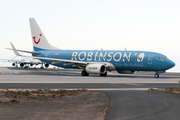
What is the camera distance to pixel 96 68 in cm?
4022

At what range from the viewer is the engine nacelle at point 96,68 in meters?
40.1

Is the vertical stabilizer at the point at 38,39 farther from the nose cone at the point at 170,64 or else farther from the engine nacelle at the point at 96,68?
the nose cone at the point at 170,64

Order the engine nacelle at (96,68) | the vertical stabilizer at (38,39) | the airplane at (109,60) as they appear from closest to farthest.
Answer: the airplane at (109,60) → the engine nacelle at (96,68) → the vertical stabilizer at (38,39)

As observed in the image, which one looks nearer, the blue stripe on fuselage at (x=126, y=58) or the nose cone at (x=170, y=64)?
the nose cone at (x=170, y=64)

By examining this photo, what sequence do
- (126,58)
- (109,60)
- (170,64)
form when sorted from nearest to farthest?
(170,64)
(126,58)
(109,60)

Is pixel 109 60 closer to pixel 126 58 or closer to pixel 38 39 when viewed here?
pixel 126 58

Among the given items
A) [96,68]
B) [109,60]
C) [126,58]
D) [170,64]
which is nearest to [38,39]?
[96,68]

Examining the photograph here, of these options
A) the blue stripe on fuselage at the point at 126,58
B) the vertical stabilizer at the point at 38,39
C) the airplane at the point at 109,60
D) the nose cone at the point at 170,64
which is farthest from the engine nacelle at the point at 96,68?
the vertical stabilizer at the point at 38,39

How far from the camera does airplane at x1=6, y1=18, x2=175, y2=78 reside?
38.5 meters

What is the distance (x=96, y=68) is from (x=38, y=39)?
1702cm

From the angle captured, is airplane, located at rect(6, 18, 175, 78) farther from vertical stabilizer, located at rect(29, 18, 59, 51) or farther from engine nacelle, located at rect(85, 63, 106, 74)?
vertical stabilizer, located at rect(29, 18, 59, 51)

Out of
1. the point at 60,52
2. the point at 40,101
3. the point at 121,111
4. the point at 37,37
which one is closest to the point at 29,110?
the point at 40,101

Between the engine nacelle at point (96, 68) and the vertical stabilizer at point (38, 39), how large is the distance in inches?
508

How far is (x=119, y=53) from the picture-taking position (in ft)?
135
